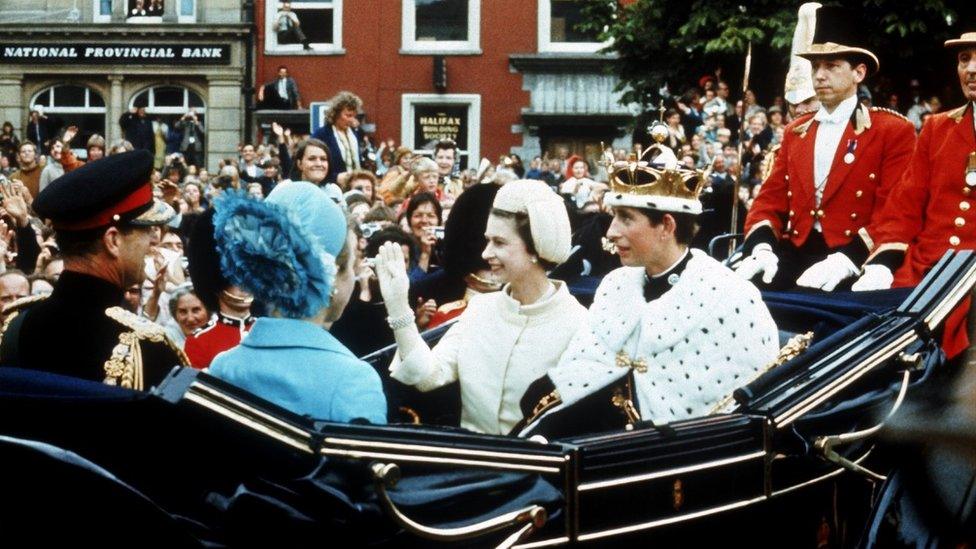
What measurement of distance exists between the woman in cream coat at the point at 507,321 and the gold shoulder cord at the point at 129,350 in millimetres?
1026

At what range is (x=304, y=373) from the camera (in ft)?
11.9

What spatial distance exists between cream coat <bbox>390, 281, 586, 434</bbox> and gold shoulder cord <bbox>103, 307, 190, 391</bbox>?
1.10 meters

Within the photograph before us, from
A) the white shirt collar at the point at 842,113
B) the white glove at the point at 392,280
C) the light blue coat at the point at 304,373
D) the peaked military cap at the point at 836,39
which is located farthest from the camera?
the white shirt collar at the point at 842,113

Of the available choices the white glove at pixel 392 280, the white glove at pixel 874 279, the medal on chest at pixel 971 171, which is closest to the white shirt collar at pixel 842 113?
the medal on chest at pixel 971 171

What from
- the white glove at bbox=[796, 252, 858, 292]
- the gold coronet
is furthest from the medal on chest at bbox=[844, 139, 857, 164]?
the gold coronet

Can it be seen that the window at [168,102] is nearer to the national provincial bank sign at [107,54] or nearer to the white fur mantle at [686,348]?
the national provincial bank sign at [107,54]

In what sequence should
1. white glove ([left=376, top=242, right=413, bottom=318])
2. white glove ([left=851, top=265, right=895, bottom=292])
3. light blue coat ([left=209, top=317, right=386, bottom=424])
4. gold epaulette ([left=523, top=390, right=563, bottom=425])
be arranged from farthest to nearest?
white glove ([left=851, top=265, right=895, bottom=292]), white glove ([left=376, top=242, right=413, bottom=318]), gold epaulette ([left=523, top=390, right=563, bottom=425]), light blue coat ([left=209, top=317, right=386, bottom=424])

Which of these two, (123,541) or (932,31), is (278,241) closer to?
(123,541)

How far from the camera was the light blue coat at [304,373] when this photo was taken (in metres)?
3.61

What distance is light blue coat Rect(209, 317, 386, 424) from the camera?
361 centimetres

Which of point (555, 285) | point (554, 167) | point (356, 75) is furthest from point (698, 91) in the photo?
point (555, 285)

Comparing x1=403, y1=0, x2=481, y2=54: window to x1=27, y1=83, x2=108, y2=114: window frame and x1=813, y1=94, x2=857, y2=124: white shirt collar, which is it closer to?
x1=27, y1=83, x2=108, y2=114: window frame

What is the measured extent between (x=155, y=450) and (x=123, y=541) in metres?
0.21

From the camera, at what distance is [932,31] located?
18.0 m
